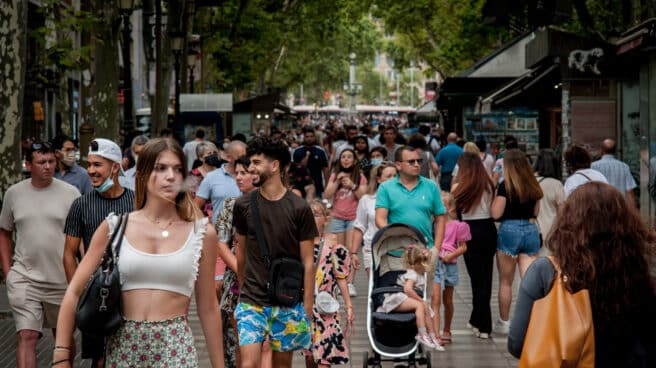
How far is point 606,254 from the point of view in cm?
429

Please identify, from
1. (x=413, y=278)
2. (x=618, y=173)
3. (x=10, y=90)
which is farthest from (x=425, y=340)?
(x=10, y=90)

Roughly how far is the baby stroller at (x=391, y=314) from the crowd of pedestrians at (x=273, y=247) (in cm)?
9

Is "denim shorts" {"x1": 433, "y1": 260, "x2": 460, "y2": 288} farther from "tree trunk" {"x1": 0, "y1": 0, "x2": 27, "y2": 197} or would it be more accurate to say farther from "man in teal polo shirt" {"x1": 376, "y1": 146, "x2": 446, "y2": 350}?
"tree trunk" {"x1": 0, "y1": 0, "x2": 27, "y2": 197}

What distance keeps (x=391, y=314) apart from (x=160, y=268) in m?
4.14

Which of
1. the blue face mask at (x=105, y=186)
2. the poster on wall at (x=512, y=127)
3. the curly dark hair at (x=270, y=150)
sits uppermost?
the poster on wall at (x=512, y=127)

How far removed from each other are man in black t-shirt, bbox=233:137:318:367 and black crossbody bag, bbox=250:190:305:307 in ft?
0.12

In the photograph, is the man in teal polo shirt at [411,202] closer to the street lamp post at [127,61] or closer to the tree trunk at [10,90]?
the tree trunk at [10,90]

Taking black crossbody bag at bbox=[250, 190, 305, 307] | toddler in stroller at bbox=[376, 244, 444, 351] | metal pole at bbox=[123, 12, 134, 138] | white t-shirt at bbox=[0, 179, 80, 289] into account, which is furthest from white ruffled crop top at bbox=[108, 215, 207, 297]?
metal pole at bbox=[123, 12, 134, 138]

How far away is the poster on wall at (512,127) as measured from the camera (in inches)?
1155

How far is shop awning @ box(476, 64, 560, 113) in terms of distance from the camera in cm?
2434

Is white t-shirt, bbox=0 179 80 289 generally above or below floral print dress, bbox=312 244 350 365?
above

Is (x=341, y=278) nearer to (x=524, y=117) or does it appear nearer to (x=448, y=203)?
(x=448, y=203)

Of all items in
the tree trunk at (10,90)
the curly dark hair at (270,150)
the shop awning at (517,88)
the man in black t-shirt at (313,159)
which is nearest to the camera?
the curly dark hair at (270,150)

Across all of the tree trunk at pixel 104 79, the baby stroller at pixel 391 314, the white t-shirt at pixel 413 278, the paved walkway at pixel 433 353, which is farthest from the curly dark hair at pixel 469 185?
the tree trunk at pixel 104 79
